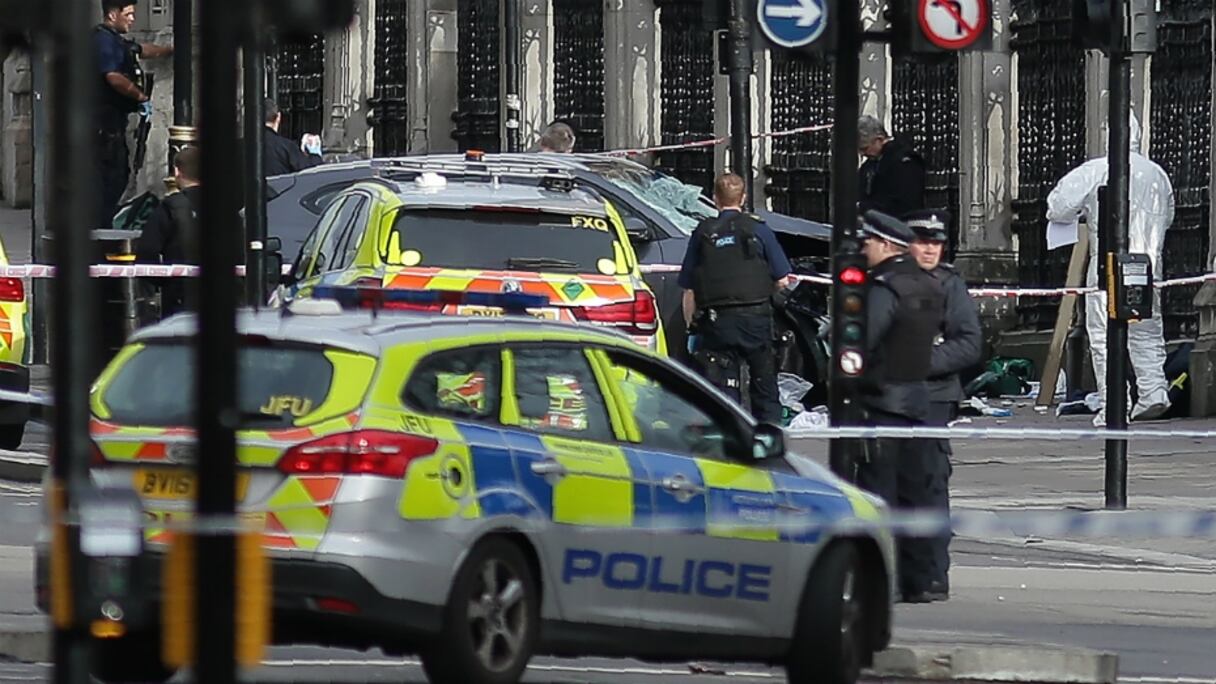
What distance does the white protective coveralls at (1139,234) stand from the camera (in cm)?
2328

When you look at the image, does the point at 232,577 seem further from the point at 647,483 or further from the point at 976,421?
the point at 976,421

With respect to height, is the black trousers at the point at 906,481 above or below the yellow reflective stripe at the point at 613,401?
below

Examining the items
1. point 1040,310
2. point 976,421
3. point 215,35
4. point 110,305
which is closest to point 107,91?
point 110,305

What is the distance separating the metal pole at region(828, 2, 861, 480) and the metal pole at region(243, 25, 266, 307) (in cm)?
568

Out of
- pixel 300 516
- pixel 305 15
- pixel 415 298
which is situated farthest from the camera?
pixel 415 298

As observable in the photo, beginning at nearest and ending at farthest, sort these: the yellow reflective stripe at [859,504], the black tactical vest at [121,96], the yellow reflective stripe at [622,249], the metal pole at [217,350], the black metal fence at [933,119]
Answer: the metal pole at [217,350] → the yellow reflective stripe at [859,504] → the yellow reflective stripe at [622,249] → the black tactical vest at [121,96] → the black metal fence at [933,119]

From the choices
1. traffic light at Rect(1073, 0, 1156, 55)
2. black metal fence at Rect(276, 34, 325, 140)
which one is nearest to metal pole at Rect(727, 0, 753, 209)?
traffic light at Rect(1073, 0, 1156, 55)

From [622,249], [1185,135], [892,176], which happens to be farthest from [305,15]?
[1185,135]

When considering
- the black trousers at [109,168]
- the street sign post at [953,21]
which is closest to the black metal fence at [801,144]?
the black trousers at [109,168]

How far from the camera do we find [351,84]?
1578 inches

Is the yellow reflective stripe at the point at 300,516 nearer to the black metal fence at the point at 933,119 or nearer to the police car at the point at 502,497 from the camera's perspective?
the police car at the point at 502,497

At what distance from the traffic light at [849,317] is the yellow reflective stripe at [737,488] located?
1.90 m

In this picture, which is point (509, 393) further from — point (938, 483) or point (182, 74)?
point (182, 74)

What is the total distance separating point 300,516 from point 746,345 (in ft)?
32.3
